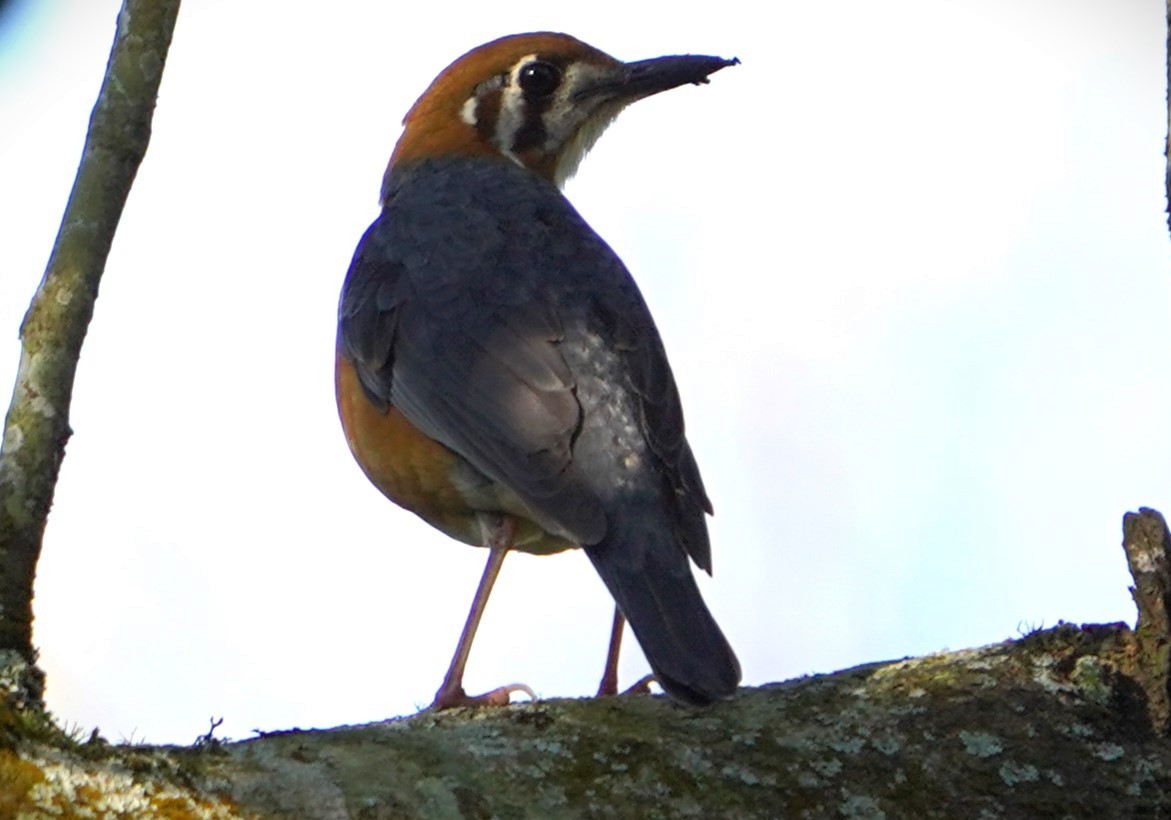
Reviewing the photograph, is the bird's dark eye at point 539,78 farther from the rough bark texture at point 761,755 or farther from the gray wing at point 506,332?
the rough bark texture at point 761,755

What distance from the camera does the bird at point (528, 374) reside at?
15.6 feet

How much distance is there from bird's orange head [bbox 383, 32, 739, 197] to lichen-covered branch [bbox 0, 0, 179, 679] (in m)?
2.79

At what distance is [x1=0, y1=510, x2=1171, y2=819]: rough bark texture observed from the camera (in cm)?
290

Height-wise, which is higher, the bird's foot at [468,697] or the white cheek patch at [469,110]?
the white cheek patch at [469,110]

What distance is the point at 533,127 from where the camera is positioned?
23.6ft

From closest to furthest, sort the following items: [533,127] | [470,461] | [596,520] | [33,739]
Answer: [33,739] < [596,520] < [470,461] < [533,127]

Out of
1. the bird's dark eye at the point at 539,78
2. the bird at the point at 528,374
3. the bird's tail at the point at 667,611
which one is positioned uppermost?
the bird's dark eye at the point at 539,78

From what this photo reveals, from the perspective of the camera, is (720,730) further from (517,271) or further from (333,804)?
(517,271)

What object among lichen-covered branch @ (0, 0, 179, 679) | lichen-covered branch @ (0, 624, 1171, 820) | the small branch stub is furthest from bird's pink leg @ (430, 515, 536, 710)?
the small branch stub

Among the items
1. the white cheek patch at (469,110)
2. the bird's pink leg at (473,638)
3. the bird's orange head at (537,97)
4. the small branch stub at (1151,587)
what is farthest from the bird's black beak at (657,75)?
the small branch stub at (1151,587)

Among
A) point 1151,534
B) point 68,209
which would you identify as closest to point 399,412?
point 68,209

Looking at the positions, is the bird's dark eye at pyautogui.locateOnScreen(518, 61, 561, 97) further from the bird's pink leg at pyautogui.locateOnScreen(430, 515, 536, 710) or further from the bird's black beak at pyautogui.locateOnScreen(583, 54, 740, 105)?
the bird's pink leg at pyautogui.locateOnScreen(430, 515, 536, 710)

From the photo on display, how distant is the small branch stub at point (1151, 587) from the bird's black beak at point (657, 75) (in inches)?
138

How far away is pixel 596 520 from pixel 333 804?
6.31 feet
